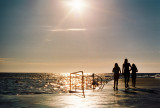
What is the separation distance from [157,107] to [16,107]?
4.83m

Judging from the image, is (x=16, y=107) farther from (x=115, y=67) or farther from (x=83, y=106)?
(x=115, y=67)

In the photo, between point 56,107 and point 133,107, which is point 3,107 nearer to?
point 56,107

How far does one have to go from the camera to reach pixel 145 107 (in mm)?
8336

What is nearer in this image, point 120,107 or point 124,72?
point 120,107

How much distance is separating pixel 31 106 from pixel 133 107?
3559 millimetres

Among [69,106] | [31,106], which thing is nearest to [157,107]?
[69,106]

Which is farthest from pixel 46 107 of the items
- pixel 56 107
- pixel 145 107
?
pixel 145 107

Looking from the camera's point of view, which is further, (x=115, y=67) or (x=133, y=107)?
(x=115, y=67)

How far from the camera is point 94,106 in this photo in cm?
863

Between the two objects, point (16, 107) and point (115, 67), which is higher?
point (115, 67)

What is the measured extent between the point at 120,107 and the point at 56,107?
7.21 feet

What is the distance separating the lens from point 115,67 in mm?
18047

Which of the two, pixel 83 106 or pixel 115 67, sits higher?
pixel 115 67

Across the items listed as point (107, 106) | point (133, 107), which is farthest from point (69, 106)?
point (133, 107)
